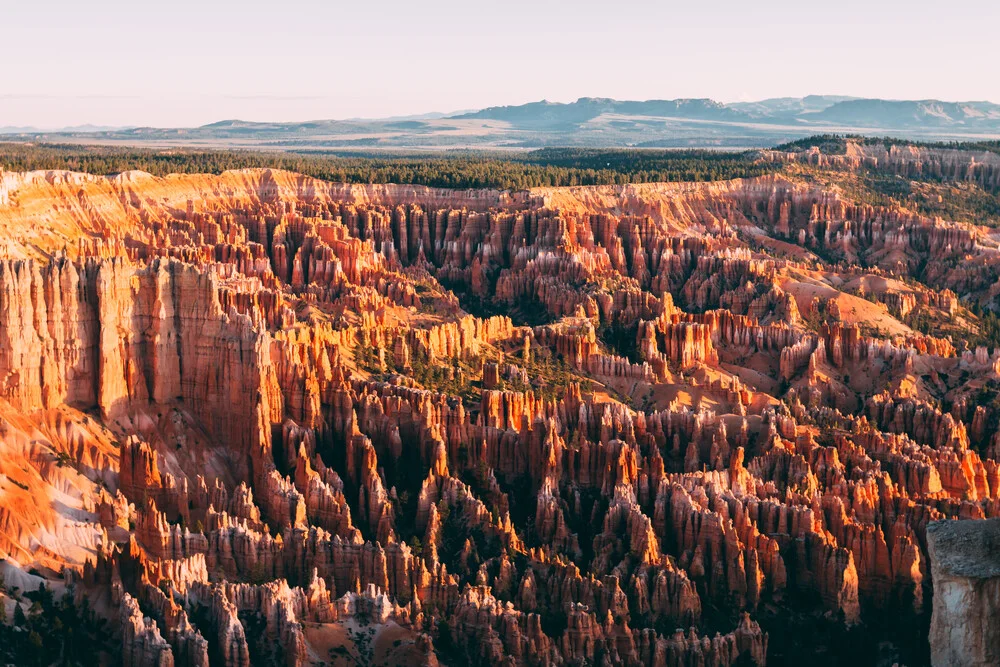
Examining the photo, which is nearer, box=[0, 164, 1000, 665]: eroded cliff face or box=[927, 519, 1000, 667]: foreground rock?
box=[927, 519, 1000, 667]: foreground rock

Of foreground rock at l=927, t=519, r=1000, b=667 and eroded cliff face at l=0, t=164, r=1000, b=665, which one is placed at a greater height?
foreground rock at l=927, t=519, r=1000, b=667

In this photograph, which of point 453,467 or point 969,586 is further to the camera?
point 453,467

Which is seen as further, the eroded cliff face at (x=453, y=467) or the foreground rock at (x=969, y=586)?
the eroded cliff face at (x=453, y=467)

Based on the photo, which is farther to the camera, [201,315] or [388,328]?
[388,328]

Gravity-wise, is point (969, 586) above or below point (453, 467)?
above

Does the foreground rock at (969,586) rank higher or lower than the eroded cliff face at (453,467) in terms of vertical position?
higher

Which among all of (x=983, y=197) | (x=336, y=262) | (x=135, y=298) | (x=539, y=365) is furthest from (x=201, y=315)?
(x=983, y=197)

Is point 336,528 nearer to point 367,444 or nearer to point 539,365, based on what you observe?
point 367,444

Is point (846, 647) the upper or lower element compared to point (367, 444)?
lower
